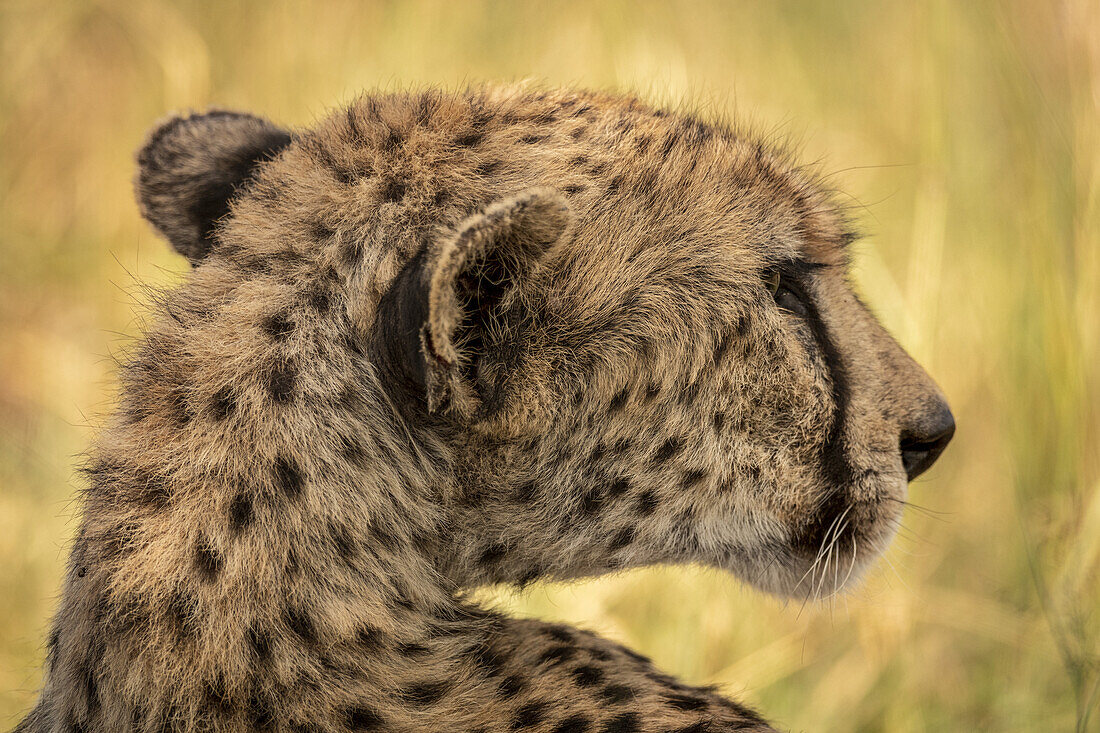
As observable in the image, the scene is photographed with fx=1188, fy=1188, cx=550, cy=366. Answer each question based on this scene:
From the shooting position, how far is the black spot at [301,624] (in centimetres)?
168

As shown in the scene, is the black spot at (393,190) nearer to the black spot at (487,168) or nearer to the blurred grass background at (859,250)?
the black spot at (487,168)

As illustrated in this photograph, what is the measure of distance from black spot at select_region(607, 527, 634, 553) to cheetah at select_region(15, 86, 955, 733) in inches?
0.5

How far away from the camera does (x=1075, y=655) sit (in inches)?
107

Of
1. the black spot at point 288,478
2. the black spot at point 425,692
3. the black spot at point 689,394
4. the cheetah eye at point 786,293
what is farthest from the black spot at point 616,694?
the cheetah eye at point 786,293

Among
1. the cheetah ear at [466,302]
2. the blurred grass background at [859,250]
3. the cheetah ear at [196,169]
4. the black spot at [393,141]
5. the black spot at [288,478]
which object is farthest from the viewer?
the blurred grass background at [859,250]

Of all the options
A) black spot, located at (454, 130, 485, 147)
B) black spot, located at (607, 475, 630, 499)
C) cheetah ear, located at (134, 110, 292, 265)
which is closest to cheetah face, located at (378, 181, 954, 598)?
black spot, located at (607, 475, 630, 499)

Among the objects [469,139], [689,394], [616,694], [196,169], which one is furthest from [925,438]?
[196,169]

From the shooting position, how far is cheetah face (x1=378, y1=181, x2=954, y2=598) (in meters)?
1.82

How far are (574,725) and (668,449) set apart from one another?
47cm

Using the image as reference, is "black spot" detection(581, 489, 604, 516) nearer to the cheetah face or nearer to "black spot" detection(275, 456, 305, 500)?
the cheetah face

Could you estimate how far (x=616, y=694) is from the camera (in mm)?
1907

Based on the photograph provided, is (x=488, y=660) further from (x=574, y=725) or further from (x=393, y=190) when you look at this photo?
(x=393, y=190)

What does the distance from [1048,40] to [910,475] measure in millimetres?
2099

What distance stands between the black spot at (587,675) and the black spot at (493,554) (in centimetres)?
22
